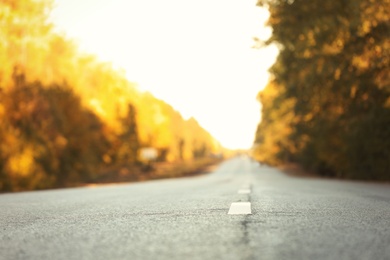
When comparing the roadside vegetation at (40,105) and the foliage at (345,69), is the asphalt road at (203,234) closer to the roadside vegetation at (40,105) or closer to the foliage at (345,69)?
the foliage at (345,69)

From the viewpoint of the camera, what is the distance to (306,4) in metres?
20.5

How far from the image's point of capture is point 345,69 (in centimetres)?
1895

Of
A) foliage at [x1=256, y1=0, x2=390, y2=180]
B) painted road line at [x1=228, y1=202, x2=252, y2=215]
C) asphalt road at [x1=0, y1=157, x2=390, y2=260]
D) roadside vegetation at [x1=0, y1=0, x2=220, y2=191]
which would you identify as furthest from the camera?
roadside vegetation at [x1=0, y1=0, x2=220, y2=191]

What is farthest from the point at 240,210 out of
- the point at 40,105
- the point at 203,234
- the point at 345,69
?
the point at 40,105

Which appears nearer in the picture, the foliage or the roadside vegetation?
the foliage

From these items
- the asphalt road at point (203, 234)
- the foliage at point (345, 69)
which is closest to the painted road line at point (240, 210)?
the asphalt road at point (203, 234)

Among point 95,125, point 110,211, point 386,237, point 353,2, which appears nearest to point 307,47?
point 353,2

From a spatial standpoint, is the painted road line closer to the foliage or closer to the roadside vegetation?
the foliage

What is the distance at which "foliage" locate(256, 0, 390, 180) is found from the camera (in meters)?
17.5

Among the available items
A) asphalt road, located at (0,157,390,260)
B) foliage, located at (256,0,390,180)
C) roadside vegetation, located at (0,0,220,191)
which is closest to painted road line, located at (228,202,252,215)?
asphalt road, located at (0,157,390,260)

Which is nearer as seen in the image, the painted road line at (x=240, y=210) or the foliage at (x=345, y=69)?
the painted road line at (x=240, y=210)

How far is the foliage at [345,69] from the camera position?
17500mm

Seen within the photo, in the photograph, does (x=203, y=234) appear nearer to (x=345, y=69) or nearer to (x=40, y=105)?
(x=345, y=69)

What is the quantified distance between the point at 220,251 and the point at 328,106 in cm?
1982
